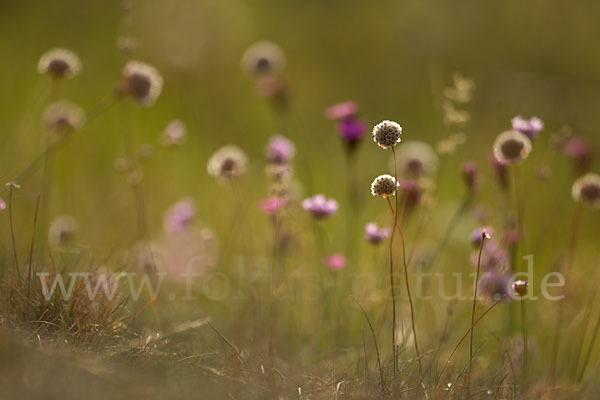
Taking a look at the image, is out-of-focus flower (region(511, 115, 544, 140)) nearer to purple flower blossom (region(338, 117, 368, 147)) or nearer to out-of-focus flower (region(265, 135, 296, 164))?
purple flower blossom (region(338, 117, 368, 147))

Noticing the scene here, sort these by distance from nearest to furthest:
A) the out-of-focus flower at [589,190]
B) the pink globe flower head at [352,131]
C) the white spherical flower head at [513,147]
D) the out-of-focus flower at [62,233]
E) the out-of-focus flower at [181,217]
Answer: the white spherical flower head at [513,147] < the out-of-focus flower at [589,190] < the pink globe flower head at [352,131] < the out-of-focus flower at [62,233] < the out-of-focus flower at [181,217]

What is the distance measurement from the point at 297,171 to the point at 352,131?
75.8 inches

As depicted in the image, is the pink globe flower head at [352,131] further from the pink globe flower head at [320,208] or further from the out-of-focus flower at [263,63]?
the out-of-focus flower at [263,63]

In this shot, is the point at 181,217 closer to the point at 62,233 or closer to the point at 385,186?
the point at 62,233

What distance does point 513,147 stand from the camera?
59.5 inches

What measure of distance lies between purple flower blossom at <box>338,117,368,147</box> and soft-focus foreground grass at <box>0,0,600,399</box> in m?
0.26

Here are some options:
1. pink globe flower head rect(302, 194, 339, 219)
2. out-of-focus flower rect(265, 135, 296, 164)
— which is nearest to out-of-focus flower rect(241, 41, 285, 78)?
out-of-focus flower rect(265, 135, 296, 164)

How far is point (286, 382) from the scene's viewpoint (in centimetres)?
131

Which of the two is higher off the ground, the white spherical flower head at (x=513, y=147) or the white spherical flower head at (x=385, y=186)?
the white spherical flower head at (x=513, y=147)

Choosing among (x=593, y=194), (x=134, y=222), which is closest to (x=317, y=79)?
(x=134, y=222)

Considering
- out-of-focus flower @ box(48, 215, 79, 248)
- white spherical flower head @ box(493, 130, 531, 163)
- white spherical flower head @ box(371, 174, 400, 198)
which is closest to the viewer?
white spherical flower head @ box(371, 174, 400, 198)

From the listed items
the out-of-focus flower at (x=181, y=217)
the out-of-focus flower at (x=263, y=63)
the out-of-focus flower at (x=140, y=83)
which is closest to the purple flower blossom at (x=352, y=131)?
the out-of-focus flower at (x=140, y=83)

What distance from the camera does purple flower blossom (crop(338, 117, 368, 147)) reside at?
1891mm

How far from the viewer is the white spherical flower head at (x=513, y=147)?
1.50m
